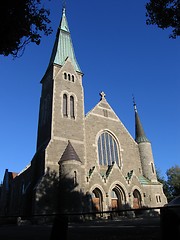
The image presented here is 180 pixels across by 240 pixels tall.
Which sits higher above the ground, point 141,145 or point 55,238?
point 141,145

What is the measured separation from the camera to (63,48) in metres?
32.4

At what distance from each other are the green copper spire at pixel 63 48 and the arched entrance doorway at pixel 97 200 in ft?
55.5

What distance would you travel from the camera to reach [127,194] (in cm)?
2262

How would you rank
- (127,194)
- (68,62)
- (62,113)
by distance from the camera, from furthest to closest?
(68,62), (62,113), (127,194)

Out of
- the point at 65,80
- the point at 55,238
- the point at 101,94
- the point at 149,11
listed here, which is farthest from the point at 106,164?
the point at 55,238

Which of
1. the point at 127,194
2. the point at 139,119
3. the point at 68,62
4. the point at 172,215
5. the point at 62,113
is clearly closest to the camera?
the point at 172,215

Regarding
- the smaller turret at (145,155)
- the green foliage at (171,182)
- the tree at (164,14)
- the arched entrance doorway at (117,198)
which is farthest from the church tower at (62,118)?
the green foliage at (171,182)

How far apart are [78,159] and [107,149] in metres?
5.91

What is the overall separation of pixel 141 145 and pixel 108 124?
563 centimetres

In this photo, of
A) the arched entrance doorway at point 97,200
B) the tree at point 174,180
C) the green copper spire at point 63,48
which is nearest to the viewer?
the arched entrance doorway at point 97,200

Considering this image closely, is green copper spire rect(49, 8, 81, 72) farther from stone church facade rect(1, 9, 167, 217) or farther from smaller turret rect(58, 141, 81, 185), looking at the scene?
smaller turret rect(58, 141, 81, 185)

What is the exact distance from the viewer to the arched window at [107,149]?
24966 mm

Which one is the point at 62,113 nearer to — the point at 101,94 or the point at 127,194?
the point at 101,94

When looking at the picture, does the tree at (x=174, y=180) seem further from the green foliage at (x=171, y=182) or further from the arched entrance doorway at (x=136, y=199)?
the arched entrance doorway at (x=136, y=199)
